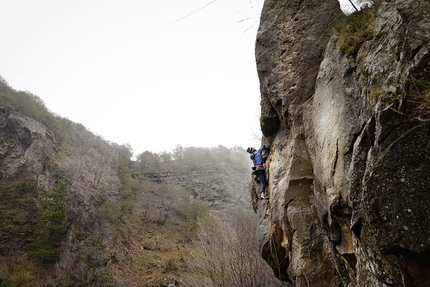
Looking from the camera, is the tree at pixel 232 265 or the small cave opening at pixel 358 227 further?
the tree at pixel 232 265

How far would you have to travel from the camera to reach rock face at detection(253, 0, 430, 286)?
207cm

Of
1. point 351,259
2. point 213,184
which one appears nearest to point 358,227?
point 351,259

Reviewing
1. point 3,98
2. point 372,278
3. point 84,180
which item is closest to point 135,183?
point 84,180

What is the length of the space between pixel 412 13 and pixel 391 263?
2.49 m

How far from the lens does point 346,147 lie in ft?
10.8

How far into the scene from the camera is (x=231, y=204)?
39844 millimetres

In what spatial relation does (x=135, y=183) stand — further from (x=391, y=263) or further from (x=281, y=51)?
(x=391, y=263)

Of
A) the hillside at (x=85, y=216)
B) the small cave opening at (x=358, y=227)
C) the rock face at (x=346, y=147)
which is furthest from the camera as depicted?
the hillside at (x=85, y=216)

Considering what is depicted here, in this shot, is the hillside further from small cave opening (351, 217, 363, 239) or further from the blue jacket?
small cave opening (351, 217, 363, 239)

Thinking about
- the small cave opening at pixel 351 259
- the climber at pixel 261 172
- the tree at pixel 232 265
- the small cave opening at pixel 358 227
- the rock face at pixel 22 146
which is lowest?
the tree at pixel 232 265

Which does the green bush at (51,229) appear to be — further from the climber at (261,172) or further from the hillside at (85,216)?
the climber at (261,172)

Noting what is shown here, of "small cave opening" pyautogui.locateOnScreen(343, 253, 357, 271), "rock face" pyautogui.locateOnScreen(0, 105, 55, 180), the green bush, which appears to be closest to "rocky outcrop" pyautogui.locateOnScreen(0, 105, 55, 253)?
"rock face" pyautogui.locateOnScreen(0, 105, 55, 180)

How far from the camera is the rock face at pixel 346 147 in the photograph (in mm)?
2066

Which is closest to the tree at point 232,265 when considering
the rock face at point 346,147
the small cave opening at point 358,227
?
the rock face at point 346,147
